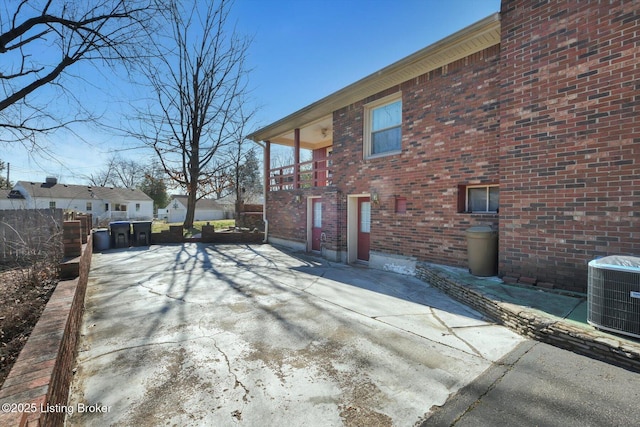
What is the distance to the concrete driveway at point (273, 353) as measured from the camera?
2.34 meters

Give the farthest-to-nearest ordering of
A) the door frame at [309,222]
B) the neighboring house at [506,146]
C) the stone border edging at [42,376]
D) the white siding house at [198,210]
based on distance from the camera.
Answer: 1. the white siding house at [198,210]
2. the door frame at [309,222]
3. the neighboring house at [506,146]
4. the stone border edging at [42,376]

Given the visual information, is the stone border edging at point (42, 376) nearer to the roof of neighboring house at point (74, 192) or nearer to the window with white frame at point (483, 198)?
the window with white frame at point (483, 198)

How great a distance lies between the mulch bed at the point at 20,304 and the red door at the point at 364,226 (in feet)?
24.3

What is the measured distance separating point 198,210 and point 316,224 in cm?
4304

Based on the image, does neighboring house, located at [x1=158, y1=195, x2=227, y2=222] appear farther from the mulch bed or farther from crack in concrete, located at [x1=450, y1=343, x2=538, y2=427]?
crack in concrete, located at [x1=450, y1=343, x2=538, y2=427]

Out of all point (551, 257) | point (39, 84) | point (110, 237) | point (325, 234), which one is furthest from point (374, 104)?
point (110, 237)

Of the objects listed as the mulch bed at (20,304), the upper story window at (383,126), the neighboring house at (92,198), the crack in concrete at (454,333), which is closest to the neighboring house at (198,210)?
the neighboring house at (92,198)

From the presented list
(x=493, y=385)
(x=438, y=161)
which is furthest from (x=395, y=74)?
(x=493, y=385)

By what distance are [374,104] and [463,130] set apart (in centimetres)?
312

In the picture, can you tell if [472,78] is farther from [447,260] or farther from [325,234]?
[325,234]

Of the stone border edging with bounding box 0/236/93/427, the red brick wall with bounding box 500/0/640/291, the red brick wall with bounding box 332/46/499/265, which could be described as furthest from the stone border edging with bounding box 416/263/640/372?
the stone border edging with bounding box 0/236/93/427

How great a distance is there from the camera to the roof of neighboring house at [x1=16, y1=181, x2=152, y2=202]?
35.2 m

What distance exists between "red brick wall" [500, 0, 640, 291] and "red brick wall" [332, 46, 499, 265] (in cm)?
72

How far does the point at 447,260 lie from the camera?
667 centimetres
